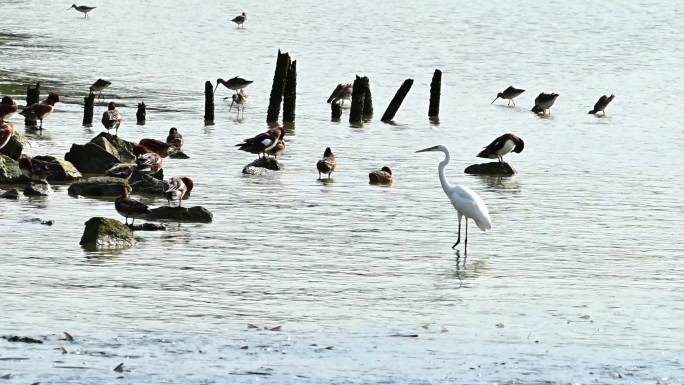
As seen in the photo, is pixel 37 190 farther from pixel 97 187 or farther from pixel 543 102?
pixel 543 102

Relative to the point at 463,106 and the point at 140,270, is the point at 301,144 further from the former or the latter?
the point at 140,270

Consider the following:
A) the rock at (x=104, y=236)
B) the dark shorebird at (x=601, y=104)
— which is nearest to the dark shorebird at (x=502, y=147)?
the dark shorebird at (x=601, y=104)

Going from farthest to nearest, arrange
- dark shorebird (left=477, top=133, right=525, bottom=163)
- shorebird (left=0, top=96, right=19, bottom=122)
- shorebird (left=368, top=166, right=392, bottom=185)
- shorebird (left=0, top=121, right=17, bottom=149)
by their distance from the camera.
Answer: shorebird (left=0, top=96, right=19, bottom=122) → dark shorebird (left=477, top=133, right=525, bottom=163) → shorebird (left=368, top=166, right=392, bottom=185) → shorebird (left=0, top=121, right=17, bottom=149)

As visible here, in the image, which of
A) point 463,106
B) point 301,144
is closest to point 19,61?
point 463,106

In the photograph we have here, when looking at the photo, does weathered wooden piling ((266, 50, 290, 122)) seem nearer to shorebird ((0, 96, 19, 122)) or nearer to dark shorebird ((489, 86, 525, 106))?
shorebird ((0, 96, 19, 122))

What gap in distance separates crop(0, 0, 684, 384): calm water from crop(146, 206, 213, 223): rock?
346 mm

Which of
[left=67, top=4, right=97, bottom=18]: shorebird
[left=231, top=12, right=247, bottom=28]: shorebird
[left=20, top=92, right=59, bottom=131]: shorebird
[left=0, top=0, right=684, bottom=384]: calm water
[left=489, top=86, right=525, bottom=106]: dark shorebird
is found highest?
[left=67, top=4, right=97, bottom=18]: shorebird

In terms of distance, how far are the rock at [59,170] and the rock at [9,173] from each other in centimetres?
43

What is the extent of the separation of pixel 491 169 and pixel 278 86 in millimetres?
10008

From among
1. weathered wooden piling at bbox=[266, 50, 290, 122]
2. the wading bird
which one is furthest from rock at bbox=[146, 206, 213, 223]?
weathered wooden piling at bbox=[266, 50, 290, 122]

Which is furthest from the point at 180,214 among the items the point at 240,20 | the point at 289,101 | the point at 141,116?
the point at 240,20

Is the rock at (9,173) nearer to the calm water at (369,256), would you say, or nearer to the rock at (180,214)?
the calm water at (369,256)

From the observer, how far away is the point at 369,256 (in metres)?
19.2

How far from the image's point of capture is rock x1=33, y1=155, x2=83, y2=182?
24.8m
